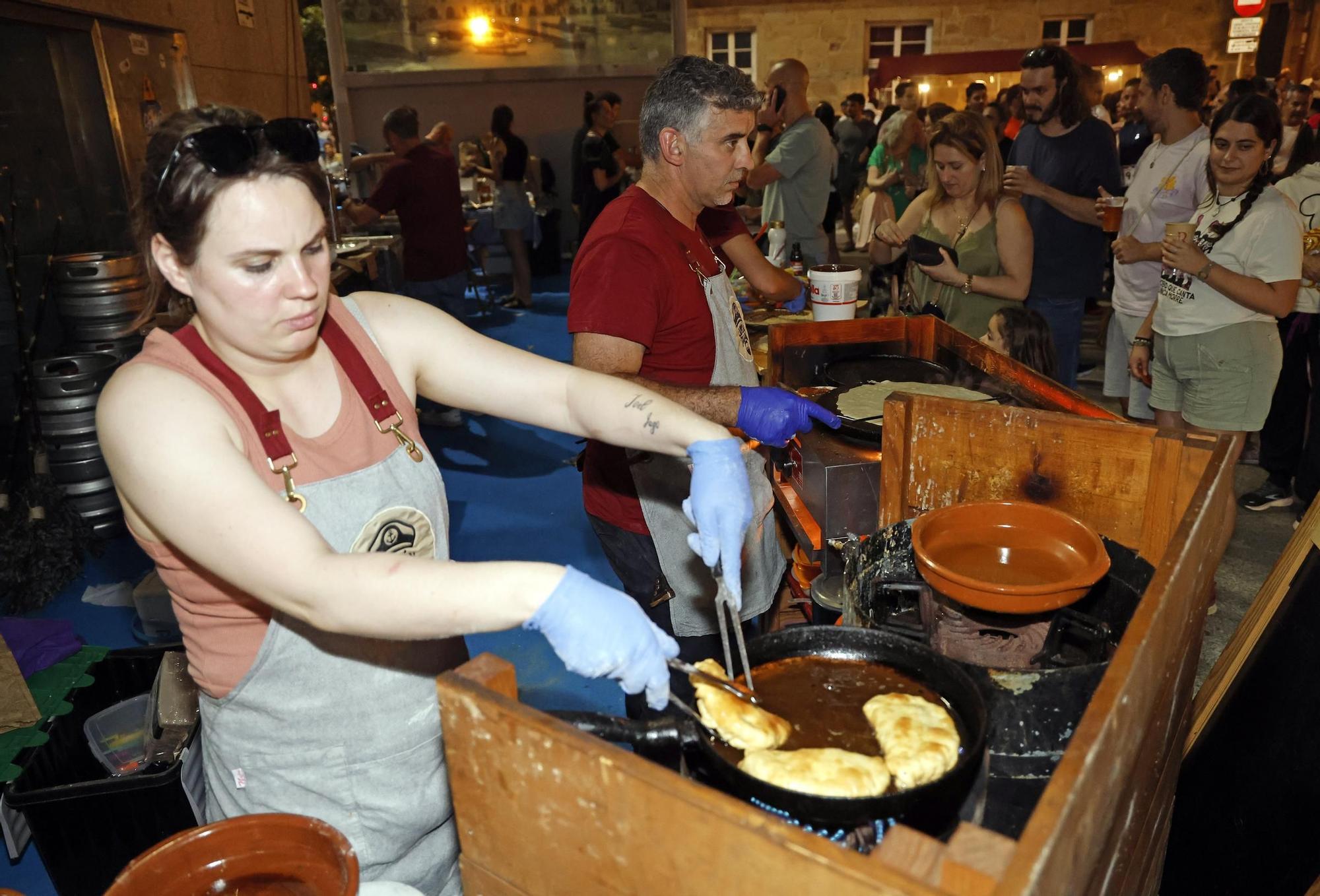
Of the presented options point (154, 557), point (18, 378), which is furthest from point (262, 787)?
point (18, 378)

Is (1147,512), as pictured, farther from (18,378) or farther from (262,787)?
(18,378)

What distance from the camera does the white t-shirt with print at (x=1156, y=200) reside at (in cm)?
402

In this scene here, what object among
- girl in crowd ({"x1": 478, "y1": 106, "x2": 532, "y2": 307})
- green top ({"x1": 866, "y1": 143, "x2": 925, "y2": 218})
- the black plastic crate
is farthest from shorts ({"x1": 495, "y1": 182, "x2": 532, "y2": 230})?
the black plastic crate

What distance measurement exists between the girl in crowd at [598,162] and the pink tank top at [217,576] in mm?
7754

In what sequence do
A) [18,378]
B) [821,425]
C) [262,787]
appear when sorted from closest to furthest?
1. [262,787]
2. [821,425]
3. [18,378]

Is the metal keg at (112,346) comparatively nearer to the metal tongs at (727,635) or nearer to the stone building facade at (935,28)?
the metal tongs at (727,635)

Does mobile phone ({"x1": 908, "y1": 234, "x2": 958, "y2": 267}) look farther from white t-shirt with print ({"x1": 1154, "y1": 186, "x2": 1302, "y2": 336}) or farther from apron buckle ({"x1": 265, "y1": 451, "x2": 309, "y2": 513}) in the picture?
apron buckle ({"x1": 265, "y1": 451, "x2": 309, "y2": 513})

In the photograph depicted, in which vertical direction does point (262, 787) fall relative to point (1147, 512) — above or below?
below

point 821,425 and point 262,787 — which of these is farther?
point 821,425

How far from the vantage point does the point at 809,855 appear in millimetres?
771

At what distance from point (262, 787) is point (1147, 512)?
1678mm

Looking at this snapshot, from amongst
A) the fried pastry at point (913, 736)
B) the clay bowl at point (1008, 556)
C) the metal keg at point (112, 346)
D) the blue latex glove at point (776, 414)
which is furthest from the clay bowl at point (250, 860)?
the metal keg at point (112, 346)

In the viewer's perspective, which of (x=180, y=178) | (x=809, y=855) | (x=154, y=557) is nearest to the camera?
(x=809, y=855)

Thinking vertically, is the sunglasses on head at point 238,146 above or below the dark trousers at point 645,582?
above
